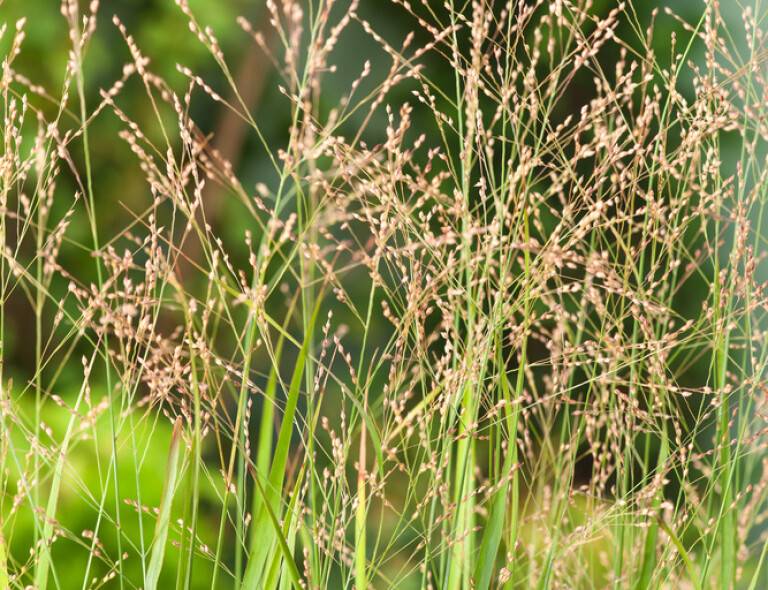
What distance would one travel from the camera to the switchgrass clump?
1037 millimetres

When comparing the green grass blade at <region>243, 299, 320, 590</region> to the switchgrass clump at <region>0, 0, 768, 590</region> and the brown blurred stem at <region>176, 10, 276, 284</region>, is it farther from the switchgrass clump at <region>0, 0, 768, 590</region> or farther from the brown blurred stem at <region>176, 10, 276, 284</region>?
the brown blurred stem at <region>176, 10, 276, 284</region>

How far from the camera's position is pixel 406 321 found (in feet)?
3.35

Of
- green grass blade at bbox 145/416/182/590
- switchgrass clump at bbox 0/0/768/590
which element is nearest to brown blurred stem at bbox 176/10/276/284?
switchgrass clump at bbox 0/0/768/590

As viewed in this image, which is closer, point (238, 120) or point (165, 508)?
point (165, 508)

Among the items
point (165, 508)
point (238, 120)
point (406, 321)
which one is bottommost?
point (238, 120)

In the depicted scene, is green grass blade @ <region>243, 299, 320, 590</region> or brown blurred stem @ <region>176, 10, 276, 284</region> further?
brown blurred stem @ <region>176, 10, 276, 284</region>

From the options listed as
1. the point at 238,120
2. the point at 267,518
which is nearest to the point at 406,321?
the point at 267,518

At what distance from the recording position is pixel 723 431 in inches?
43.1

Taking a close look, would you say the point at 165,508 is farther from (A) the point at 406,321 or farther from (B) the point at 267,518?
(A) the point at 406,321

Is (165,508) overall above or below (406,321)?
below

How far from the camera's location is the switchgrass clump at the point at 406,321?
3.40 feet

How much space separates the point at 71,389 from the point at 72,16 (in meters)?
2.74

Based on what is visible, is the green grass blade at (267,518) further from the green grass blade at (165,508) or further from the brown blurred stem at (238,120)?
the brown blurred stem at (238,120)

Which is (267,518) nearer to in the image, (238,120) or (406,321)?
(406,321)
